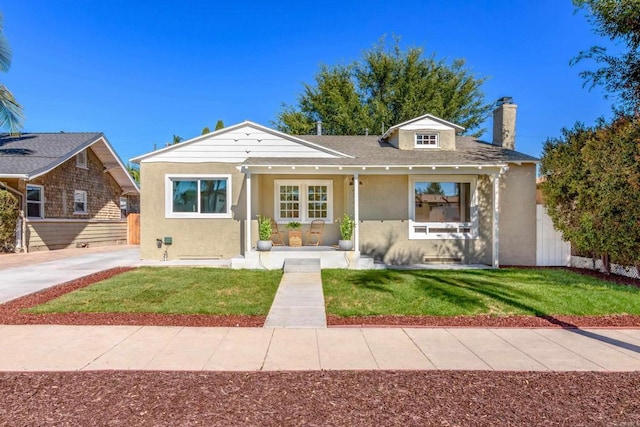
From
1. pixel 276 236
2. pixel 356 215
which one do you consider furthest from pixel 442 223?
pixel 276 236

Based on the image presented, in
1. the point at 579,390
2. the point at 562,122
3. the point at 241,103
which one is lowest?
the point at 579,390

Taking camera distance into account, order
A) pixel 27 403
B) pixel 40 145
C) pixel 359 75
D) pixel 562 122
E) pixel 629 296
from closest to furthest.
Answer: pixel 27 403 → pixel 629 296 → pixel 562 122 → pixel 40 145 → pixel 359 75

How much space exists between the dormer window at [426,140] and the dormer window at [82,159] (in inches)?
624

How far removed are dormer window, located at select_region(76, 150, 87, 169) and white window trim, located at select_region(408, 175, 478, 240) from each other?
16000mm

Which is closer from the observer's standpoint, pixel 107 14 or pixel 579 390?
pixel 579 390

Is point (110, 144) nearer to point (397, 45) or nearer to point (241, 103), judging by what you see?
point (241, 103)

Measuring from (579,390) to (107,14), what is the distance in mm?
19796

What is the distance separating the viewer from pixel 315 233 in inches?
479

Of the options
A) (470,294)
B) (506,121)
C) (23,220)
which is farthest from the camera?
(23,220)

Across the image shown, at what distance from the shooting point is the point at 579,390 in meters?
3.71

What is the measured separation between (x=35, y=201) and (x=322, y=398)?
17428 mm

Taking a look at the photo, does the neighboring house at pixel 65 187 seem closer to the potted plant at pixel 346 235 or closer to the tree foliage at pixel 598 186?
the potted plant at pixel 346 235

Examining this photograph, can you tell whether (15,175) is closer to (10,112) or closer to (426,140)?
(10,112)

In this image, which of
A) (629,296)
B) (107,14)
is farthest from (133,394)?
(107,14)
